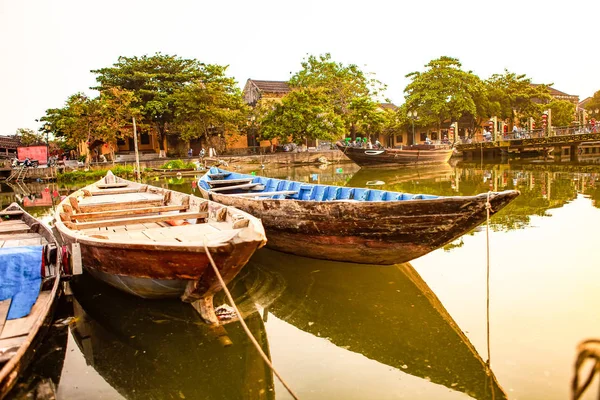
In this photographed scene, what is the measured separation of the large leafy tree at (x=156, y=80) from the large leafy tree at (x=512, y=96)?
23.8m

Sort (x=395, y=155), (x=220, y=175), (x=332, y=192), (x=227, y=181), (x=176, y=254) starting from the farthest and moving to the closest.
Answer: (x=395, y=155)
(x=220, y=175)
(x=227, y=181)
(x=332, y=192)
(x=176, y=254)

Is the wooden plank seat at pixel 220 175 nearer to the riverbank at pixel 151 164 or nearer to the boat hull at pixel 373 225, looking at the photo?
the boat hull at pixel 373 225

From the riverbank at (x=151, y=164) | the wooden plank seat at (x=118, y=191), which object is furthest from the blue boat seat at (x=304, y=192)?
the riverbank at (x=151, y=164)

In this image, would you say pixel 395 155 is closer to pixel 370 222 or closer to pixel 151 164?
pixel 151 164

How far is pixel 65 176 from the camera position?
1003 inches

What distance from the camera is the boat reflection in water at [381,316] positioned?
12.2 feet

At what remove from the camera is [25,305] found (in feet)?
13.1

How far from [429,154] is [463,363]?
25.0m

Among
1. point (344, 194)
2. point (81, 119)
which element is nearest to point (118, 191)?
point (344, 194)

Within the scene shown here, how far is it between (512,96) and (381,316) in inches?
1443

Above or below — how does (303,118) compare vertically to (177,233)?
above

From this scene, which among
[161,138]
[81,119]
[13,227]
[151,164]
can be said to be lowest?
[13,227]

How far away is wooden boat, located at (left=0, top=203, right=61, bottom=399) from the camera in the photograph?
3.08m

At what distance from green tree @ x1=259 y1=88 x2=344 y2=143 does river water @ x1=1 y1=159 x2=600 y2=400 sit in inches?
950
